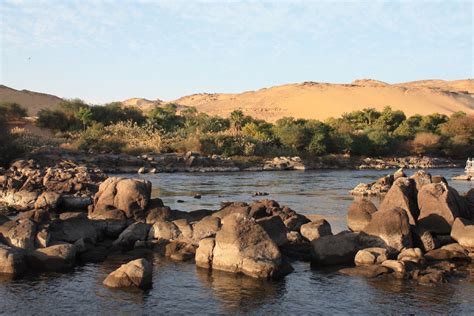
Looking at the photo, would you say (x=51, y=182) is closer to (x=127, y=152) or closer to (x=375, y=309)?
(x=375, y=309)

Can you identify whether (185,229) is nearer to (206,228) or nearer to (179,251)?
(206,228)

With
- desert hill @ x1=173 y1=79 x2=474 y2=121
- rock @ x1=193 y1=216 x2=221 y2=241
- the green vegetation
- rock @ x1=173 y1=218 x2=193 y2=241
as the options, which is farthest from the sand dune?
rock @ x1=193 y1=216 x2=221 y2=241

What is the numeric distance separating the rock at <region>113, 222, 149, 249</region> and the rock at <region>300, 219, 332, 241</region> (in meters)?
5.30

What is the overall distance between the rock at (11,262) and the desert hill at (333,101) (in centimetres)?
11522

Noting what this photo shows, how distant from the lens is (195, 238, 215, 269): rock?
16.3 meters

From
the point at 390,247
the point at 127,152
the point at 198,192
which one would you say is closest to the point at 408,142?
the point at 127,152

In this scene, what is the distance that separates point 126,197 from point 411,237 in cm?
1040

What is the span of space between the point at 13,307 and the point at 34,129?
70323 millimetres

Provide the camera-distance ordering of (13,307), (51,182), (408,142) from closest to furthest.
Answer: (13,307)
(51,182)
(408,142)

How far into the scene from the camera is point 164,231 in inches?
754

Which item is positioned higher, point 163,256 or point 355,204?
point 355,204

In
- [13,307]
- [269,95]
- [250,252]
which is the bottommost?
[13,307]

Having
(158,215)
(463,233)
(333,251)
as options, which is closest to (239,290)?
(333,251)

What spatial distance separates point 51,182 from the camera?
98.4ft
